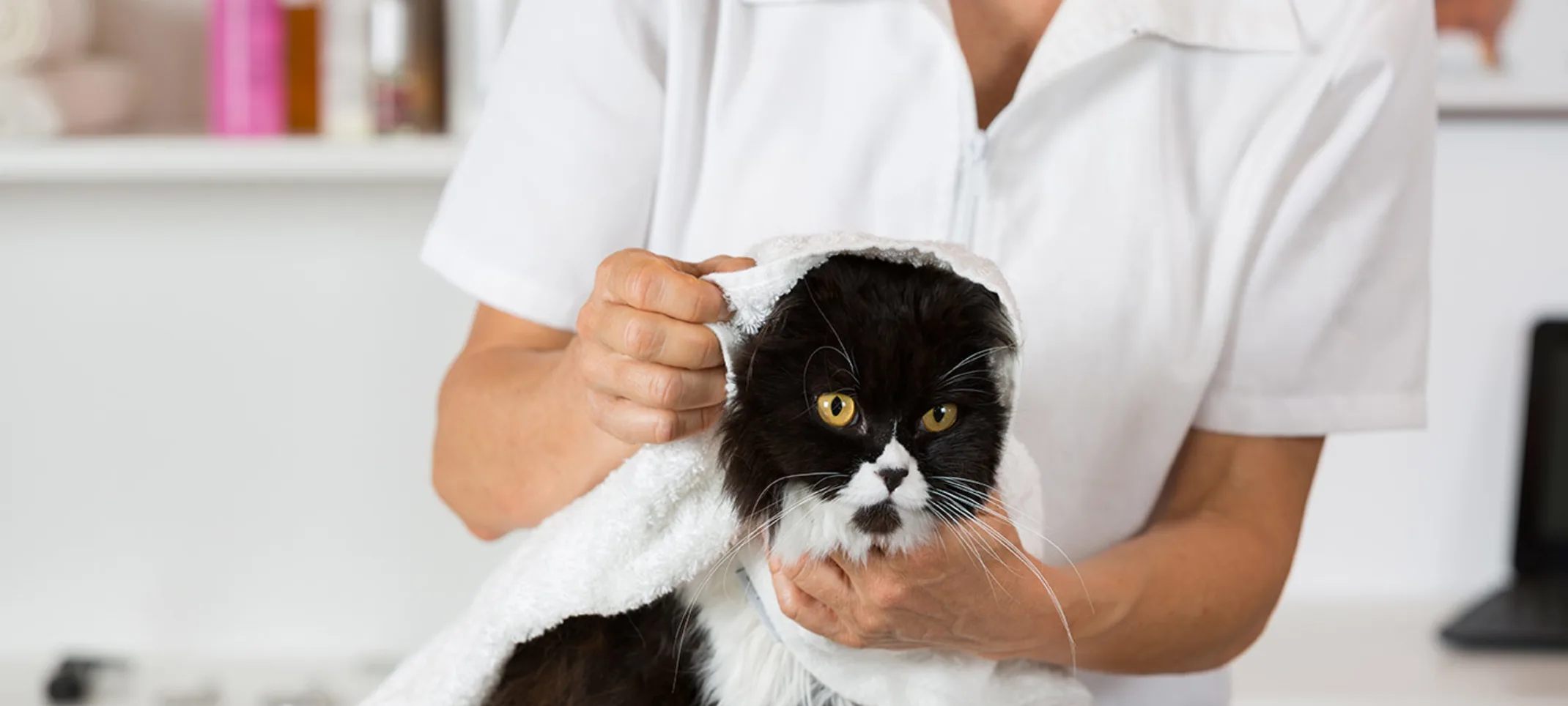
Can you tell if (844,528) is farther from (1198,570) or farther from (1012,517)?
(1198,570)

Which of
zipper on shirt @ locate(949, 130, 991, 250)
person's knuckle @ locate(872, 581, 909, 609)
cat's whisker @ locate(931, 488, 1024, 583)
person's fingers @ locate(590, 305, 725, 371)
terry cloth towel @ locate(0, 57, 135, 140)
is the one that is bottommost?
person's knuckle @ locate(872, 581, 909, 609)

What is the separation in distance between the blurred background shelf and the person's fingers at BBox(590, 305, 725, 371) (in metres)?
1.07

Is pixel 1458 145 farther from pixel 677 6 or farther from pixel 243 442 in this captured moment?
pixel 243 442

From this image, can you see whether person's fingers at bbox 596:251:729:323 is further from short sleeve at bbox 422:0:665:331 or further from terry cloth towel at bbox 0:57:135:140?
terry cloth towel at bbox 0:57:135:140

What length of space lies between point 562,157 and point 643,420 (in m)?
0.33

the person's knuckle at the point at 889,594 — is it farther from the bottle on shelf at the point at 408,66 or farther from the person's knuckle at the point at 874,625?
the bottle on shelf at the point at 408,66

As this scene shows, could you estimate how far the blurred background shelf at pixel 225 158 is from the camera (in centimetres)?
160

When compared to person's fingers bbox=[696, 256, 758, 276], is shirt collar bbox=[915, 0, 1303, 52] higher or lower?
higher

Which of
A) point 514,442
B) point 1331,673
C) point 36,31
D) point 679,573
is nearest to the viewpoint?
point 679,573

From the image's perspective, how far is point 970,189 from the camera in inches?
39.8

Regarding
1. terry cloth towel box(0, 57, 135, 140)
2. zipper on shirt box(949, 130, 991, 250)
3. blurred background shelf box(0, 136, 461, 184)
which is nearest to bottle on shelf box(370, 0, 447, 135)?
blurred background shelf box(0, 136, 461, 184)

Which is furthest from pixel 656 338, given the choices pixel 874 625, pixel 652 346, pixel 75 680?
pixel 75 680

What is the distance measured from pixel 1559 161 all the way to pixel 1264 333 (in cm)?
137

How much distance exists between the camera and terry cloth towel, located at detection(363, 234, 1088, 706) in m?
0.73
